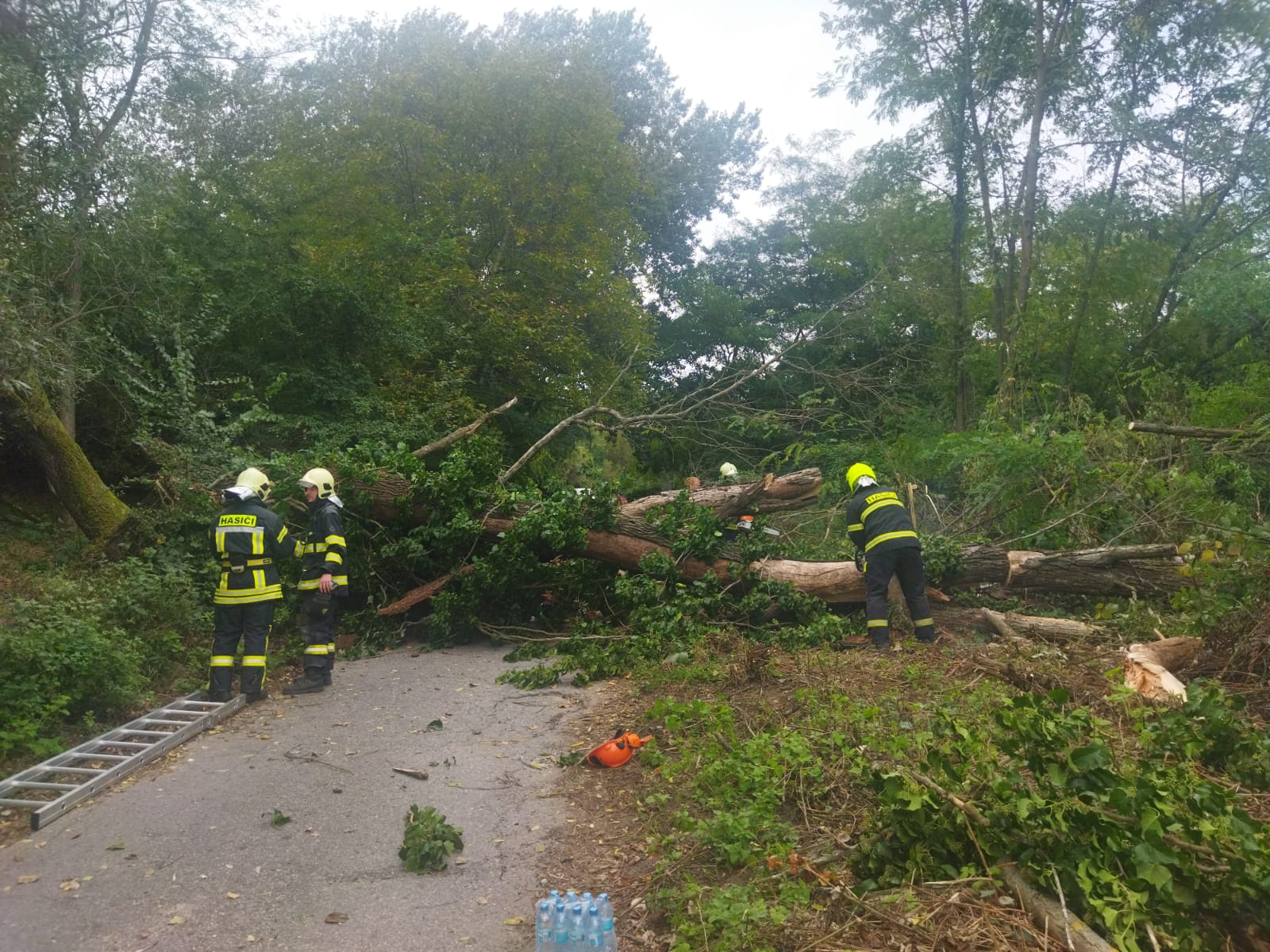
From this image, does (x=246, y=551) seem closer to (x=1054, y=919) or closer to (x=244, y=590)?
(x=244, y=590)

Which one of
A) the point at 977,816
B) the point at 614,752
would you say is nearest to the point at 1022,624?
the point at 614,752

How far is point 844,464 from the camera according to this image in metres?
14.6

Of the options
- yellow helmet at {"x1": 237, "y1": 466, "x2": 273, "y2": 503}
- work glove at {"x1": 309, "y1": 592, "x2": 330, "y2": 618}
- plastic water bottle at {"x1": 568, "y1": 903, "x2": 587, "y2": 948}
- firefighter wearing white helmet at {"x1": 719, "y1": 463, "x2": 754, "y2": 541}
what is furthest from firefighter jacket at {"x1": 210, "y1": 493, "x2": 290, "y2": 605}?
plastic water bottle at {"x1": 568, "y1": 903, "x2": 587, "y2": 948}

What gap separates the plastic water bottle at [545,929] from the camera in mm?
2910

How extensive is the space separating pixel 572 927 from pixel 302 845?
1689mm

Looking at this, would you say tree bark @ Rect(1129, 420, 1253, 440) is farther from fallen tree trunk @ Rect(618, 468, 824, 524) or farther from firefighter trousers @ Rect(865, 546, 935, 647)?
fallen tree trunk @ Rect(618, 468, 824, 524)

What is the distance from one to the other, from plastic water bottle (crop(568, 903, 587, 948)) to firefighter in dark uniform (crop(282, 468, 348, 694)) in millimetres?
4448

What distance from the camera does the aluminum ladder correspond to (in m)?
4.31

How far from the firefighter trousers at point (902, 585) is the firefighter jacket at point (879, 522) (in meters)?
0.08

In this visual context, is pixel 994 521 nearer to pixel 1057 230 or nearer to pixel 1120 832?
pixel 1120 832

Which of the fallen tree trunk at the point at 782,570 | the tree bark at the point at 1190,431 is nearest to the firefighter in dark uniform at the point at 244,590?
the fallen tree trunk at the point at 782,570

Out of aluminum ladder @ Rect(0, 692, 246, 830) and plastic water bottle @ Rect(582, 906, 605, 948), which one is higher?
aluminum ladder @ Rect(0, 692, 246, 830)

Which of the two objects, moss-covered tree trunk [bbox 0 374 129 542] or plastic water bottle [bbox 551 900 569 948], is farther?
moss-covered tree trunk [bbox 0 374 129 542]

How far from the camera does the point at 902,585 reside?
793cm
